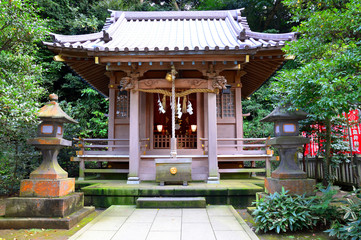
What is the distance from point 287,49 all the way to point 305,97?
1102 millimetres

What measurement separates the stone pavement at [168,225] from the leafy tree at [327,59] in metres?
2.47

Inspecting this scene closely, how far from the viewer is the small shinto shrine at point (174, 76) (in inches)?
268

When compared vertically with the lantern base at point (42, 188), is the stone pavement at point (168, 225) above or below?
below

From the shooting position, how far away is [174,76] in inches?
282

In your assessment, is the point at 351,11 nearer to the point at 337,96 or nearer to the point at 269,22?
the point at 337,96

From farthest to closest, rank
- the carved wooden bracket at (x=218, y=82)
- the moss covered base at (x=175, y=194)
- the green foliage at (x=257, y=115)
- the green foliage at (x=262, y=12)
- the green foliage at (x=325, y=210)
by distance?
the green foliage at (x=262, y=12) < the green foliage at (x=257, y=115) < the carved wooden bracket at (x=218, y=82) < the moss covered base at (x=175, y=194) < the green foliage at (x=325, y=210)

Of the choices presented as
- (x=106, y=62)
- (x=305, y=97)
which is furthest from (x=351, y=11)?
(x=106, y=62)

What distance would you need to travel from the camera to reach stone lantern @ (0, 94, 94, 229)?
423cm

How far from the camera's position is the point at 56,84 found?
1730cm

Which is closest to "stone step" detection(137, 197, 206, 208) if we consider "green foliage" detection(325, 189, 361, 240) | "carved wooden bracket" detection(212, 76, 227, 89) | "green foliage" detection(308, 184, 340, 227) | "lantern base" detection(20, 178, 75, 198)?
"lantern base" detection(20, 178, 75, 198)

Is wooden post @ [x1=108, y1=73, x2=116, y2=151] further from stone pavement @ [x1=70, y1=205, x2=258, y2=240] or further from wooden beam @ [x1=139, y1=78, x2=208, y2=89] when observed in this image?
Answer: stone pavement @ [x1=70, y1=205, x2=258, y2=240]

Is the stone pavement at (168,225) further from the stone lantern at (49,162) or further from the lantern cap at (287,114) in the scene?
the lantern cap at (287,114)

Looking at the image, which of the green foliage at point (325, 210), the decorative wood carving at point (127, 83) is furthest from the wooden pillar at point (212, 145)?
the green foliage at point (325, 210)

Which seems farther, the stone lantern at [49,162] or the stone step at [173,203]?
the stone step at [173,203]
